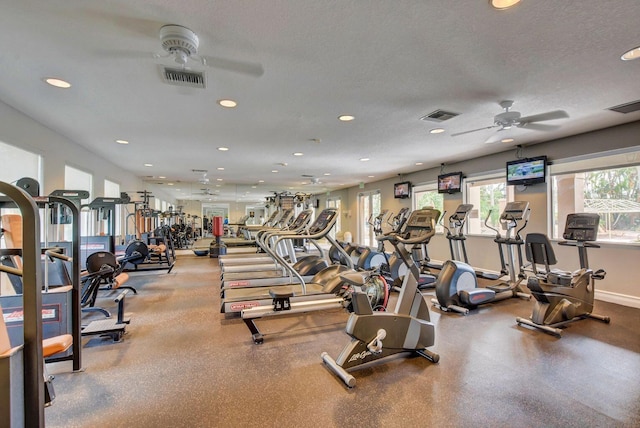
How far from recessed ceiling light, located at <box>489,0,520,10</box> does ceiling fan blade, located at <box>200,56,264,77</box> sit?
1722 mm

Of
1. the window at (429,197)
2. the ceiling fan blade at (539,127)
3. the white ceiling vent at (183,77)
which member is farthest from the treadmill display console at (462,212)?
the white ceiling vent at (183,77)

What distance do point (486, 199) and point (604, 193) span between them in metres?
2.13

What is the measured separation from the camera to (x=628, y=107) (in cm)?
350

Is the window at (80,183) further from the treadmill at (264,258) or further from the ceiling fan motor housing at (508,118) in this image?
the ceiling fan motor housing at (508,118)

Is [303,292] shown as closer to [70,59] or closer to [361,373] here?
[361,373]

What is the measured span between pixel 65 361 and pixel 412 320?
111 inches

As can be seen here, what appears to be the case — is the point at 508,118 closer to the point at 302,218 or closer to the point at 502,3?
the point at 502,3

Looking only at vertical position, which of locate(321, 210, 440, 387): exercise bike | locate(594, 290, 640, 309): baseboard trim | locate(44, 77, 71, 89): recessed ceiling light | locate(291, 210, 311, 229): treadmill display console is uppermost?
locate(44, 77, 71, 89): recessed ceiling light

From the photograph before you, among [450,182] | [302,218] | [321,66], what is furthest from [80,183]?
[450,182]

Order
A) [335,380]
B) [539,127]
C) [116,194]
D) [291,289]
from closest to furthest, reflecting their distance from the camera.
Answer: [335,380] → [291,289] → [539,127] → [116,194]

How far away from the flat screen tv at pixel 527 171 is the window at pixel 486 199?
1.37ft

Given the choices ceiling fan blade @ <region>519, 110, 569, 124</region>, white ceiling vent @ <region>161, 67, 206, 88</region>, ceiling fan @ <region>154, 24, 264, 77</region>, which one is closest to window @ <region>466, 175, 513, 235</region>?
ceiling fan blade @ <region>519, 110, 569, 124</region>

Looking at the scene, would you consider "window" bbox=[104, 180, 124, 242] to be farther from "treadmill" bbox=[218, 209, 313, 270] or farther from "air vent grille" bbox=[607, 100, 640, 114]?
"air vent grille" bbox=[607, 100, 640, 114]

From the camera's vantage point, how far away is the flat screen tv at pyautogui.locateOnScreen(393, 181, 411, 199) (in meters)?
8.58
